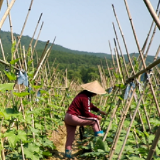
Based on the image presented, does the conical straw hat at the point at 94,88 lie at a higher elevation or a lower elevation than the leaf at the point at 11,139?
higher

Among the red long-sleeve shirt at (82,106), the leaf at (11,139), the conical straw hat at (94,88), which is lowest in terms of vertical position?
the leaf at (11,139)

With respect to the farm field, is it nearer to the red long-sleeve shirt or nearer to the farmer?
the farmer

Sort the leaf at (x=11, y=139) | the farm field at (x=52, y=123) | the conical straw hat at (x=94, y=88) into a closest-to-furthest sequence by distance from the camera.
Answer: the leaf at (x=11, y=139)
the farm field at (x=52, y=123)
the conical straw hat at (x=94, y=88)

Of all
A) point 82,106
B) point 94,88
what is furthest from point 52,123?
point 94,88

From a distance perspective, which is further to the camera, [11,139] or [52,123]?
[52,123]

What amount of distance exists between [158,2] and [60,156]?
326 centimetres

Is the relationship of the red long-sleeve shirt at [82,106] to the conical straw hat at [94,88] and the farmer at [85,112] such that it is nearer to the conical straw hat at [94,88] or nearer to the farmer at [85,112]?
the farmer at [85,112]

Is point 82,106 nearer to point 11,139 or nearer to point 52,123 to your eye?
point 52,123

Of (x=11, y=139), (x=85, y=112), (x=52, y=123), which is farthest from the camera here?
(x=52, y=123)

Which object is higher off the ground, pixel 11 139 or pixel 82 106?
pixel 82 106

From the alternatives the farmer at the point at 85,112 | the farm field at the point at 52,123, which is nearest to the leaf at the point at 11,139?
the farm field at the point at 52,123

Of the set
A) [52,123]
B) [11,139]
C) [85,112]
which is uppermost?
[85,112]

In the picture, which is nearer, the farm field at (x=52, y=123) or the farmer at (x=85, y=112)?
the farm field at (x=52, y=123)

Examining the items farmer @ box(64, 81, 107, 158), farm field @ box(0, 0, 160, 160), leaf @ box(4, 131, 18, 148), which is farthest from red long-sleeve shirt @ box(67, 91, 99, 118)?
leaf @ box(4, 131, 18, 148)
